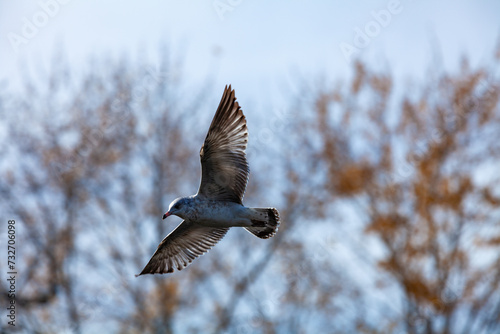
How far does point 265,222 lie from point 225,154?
2.46ft

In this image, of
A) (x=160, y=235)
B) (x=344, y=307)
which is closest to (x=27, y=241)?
(x=160, y=235)

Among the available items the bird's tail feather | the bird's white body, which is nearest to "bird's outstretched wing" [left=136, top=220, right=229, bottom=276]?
the bird's tail feather

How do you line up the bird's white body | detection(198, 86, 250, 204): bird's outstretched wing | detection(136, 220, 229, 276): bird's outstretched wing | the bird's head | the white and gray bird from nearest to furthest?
the bird's head < the bird's white body < the white and gray bird < detection(198, 86, 250, 204): bird's outstretched wing < detection(136, 220, 229, 276): bird's outstretched wing

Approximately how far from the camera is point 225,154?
641cm

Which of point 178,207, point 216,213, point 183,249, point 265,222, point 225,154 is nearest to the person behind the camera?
point 178,207

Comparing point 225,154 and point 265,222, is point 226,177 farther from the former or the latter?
point 265,222

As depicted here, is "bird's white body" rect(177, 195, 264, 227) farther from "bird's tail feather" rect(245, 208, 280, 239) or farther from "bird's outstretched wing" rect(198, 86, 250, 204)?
→ "bird's outstretched wing" rect(198, 86, 250, 204)

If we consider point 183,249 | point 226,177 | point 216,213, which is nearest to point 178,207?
point 216,213

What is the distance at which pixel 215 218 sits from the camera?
6.25 meters

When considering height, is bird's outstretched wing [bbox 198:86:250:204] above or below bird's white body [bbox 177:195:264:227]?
above

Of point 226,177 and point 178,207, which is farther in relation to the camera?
point 226,177

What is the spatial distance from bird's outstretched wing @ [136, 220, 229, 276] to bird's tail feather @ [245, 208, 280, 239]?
1.97 feet

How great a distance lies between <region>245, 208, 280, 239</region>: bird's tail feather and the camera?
21.2ft

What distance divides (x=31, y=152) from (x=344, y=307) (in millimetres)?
8152
